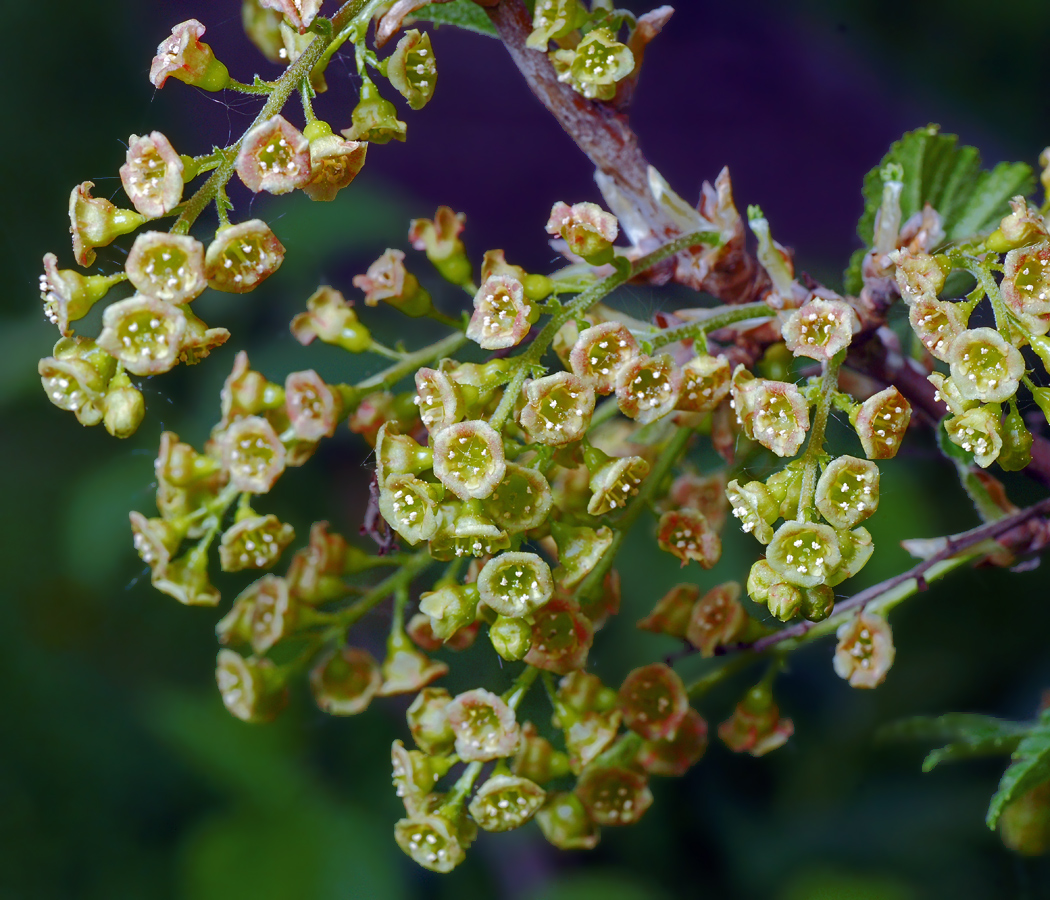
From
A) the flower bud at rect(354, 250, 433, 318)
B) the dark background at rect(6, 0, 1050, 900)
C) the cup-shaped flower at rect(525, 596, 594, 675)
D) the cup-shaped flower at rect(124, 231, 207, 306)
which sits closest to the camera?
the cup-shaped flower at rect(124, 231, 207, 306)

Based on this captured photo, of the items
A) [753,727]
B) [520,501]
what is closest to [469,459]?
[520,501]

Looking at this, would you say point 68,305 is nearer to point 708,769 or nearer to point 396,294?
point 396,294

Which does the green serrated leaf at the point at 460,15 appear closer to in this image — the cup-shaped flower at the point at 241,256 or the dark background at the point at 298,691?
the cup-shaped flower at the point at 241,256

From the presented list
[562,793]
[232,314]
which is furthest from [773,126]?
[562,793]

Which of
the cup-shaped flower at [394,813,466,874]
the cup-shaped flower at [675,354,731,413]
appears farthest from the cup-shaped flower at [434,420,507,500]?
the cup-shaped flower at [394,813,466,874]

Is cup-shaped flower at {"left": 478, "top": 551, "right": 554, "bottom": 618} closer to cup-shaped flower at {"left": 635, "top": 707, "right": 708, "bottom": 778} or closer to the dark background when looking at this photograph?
cup-shaped flower at {"left": 635, "top": 707, "right": 708, "bottom": 778}

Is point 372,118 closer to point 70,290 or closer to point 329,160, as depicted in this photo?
point 329,160

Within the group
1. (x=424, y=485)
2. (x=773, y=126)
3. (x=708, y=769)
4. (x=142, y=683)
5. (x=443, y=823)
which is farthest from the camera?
(x=773, y=126)
